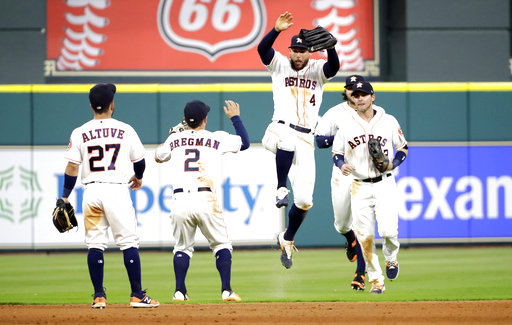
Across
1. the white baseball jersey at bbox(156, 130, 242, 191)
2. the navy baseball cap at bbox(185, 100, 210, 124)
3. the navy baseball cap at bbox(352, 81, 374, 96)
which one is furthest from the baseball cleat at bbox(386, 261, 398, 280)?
the navy baseball cap at bbox(185, 100, 210, 124)

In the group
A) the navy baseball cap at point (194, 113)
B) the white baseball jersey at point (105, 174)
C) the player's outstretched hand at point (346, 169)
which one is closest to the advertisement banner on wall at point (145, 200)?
the player's outstretched hand at point (346, 169)

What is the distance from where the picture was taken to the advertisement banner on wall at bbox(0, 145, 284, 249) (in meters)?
14.2

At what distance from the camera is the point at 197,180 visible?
310 inches

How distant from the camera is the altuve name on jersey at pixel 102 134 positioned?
7504 millimetres

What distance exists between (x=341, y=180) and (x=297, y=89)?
100cm

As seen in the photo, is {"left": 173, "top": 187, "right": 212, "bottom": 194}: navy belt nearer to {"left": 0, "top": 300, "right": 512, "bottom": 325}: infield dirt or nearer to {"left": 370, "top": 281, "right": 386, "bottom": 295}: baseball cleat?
{"left": 0, "top": 300, "right": 512, "bottom": 325}: infield dirt

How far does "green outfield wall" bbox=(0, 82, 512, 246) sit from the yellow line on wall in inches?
0.6

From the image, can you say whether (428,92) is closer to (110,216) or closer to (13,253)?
(13,253)

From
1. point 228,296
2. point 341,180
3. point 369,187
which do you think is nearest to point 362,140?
point 369,187

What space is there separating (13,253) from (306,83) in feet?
23.4

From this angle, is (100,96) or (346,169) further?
(346,169)

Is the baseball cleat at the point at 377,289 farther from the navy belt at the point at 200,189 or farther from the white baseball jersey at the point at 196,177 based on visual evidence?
the navy belt at the point at 200,189

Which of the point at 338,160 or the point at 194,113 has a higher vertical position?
the point at 194,113

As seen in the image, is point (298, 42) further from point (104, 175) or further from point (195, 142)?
point (104, 175)
